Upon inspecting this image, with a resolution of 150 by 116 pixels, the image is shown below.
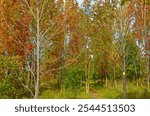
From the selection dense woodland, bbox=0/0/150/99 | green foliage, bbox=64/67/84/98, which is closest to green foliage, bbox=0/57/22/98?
dense woodland, bbox=0/0/150/99

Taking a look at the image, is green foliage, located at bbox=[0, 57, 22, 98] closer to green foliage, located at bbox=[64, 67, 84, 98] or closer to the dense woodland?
the dense woodland

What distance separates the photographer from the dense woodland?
1234 centimetres

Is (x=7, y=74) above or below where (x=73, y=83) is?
above

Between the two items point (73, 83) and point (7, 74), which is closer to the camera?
point (7, 74)

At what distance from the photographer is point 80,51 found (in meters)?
12.3

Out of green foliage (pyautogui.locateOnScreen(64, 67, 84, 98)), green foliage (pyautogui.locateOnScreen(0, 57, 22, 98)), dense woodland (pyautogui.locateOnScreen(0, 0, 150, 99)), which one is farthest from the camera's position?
green foliage (pyautogui.locateOnScreen(64, 67, 84, 98))

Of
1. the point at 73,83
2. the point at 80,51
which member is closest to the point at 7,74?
the point at 80,51

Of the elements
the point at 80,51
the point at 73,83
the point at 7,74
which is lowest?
the point at 73,83

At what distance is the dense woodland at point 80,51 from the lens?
40.5 ft

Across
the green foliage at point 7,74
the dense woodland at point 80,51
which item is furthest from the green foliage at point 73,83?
the green foliage at point 7,74

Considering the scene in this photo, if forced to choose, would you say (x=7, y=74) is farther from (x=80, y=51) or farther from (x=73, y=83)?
(x=73, y=83)

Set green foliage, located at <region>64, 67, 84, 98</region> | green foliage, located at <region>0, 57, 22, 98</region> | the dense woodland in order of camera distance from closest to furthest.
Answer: green foliage, located at <region>0, 57, 22, 98</region>, the dense woodland, green foliage, located at <region>64, 67, 84, 98</region>

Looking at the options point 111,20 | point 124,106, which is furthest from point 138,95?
point 124,106

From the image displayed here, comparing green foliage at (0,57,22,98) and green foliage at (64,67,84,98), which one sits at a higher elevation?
green foliage at (0,57,22,98)
